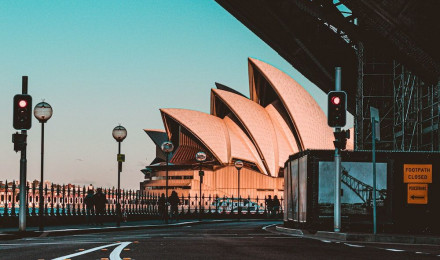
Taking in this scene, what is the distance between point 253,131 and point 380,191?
62.7 meters

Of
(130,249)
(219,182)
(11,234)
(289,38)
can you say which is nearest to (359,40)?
(289,38)

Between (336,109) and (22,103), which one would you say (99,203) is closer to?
(22,103)

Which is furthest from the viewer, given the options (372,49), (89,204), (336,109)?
(372,49)

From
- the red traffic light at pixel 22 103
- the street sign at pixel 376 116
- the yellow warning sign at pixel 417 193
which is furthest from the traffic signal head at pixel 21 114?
the yellow warning sign at pixel 417 193

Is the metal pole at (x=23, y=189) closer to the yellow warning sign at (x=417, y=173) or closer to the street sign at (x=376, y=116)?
the street sign at (x=376, y=116)

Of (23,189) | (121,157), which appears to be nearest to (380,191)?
(23,189)

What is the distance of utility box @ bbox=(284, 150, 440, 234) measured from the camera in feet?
71.7

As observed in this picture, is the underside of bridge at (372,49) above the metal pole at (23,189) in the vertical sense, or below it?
above

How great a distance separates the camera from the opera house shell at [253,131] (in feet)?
265

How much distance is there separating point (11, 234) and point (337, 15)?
2044 centimetres

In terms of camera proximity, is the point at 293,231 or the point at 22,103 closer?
the point at 22,103

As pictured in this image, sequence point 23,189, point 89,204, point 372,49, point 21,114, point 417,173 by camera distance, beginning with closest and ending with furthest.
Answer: point 21,114 → point 23,189 → point 417,173 → point 89,204 → point 372,49

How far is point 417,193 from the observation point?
2205cm

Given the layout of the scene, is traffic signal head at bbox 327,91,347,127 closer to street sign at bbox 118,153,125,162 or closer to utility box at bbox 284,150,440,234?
utility box at bbox 284,150,440,234
